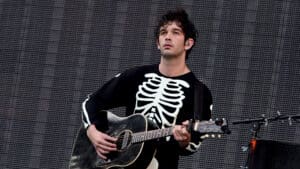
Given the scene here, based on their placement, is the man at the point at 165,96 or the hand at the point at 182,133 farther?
the man at the point at 165,96

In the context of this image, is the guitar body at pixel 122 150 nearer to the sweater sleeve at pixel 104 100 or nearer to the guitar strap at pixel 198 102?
the sweater sleeve at pixel 104 100

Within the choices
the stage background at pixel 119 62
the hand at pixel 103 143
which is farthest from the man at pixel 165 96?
the stage background at pixel 119 62

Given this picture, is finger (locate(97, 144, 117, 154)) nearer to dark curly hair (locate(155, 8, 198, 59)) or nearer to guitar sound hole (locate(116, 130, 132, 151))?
guitar sound hole (locate(116, 130, 132, 151))

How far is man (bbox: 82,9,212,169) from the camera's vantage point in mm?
3572

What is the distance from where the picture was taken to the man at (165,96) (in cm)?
357

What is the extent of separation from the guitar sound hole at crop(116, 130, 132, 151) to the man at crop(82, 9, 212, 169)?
0.03m

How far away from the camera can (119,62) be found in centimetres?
682

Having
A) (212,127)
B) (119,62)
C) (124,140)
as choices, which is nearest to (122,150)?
(124,140)

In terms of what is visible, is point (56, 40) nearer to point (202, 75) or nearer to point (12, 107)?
point (12, 107)

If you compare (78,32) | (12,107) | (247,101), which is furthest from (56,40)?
(247,101)

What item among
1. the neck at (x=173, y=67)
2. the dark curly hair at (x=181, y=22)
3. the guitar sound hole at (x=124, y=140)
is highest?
the dark curly hair at (x=181, y=22)

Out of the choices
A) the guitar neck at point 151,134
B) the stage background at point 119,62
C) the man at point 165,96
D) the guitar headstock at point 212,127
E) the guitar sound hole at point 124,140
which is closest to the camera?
the guitar headstock at point 212,127

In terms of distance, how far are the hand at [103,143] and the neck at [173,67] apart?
0.41m

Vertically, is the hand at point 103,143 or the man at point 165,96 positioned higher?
the man at point 165,96
